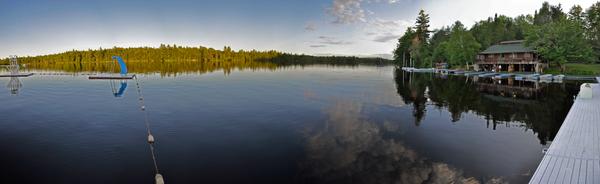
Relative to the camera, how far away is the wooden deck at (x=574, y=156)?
938 cm

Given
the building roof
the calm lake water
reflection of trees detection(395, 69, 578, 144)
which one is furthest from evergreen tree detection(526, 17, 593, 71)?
the calm lake water

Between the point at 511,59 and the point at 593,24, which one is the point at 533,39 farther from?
the point at 593,24

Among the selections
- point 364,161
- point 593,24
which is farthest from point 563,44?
point 364,161

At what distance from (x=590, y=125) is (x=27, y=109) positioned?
129 ft

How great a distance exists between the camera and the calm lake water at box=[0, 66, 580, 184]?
1238 centimetres

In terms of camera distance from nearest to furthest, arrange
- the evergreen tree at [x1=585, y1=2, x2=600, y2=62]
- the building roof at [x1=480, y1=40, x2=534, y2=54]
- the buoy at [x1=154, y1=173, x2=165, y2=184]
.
Answer: the buoy at [x1=154, y1=173, x2=165, y2=184] < the building roof at [x1=480, y1=40, x2=534, y2=54] < the evergreen tree at [x1=585, y1=2, x2=600, y2=62]

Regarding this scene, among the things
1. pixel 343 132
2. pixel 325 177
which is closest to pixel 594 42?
pixel 343 132

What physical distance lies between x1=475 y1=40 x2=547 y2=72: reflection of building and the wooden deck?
211 feet

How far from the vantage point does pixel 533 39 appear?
7144 cm

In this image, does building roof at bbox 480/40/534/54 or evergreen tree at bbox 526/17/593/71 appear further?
building roof at bbox 480/40/534/54

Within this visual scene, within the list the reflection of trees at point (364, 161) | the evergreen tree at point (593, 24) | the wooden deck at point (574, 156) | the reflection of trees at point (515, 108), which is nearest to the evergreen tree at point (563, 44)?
the evergreen tree at point (593, 24)

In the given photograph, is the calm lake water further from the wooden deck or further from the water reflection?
the water reflection

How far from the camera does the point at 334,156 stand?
14281 millimetres

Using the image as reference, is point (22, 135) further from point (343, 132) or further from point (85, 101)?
point (343, 132)
